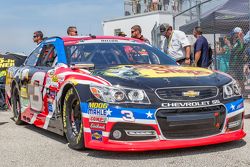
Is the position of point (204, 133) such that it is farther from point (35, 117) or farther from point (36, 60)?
point (36, 60)

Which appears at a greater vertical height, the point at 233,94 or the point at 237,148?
the point at 233,94

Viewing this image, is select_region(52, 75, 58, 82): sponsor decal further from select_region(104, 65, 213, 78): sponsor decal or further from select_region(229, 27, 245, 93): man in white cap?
select_region(229, 27, 245, 93): man in white cap

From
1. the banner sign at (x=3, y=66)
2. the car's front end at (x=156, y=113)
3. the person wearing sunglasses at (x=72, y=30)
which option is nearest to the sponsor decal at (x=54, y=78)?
the car's front end at (x=156, y=113)

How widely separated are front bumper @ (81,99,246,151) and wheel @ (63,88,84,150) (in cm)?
26

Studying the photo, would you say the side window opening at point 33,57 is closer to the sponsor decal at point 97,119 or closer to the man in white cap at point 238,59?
the sponsor decal at point 97,119

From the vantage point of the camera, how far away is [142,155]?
4.80 m

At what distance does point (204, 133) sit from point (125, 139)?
79 centimetres

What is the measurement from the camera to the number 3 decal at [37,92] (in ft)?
20.2

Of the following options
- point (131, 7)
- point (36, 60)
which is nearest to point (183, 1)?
point (131, 7)

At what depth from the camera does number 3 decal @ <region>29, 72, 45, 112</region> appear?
20.2 ft

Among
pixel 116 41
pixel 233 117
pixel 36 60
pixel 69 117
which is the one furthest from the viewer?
pixel 36 60

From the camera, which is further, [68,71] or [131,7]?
[131,7]

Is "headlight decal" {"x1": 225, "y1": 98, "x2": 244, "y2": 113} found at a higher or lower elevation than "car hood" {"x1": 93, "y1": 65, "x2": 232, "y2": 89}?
lower

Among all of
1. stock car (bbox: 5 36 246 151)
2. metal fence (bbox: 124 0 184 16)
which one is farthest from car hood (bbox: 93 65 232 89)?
metal fence (bbox: 124 0 184 16)
